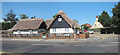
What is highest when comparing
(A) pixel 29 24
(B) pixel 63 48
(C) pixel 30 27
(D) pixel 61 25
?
(A) pixel 29 24

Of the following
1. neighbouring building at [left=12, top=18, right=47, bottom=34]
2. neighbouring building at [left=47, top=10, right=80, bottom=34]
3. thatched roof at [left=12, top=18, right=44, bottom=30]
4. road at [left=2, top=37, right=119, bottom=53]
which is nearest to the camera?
road at [left=2, top=37, right=119, bottom=53]

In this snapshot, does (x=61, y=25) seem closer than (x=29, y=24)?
Yes

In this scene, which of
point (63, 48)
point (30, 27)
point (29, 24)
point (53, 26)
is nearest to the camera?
point (63, 48)

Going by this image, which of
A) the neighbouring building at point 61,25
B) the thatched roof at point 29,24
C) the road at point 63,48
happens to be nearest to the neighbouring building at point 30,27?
the thatched roof at point 29,24

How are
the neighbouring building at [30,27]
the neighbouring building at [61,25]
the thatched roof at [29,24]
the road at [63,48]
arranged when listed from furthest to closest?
the thatched roof at [29,24] → the neighbouring building at [30,27] → the neighbouring building at [61,25] → the road at [63,48]

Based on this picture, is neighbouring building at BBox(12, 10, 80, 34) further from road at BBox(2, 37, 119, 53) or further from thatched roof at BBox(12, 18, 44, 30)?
road at BBox(2, 37, 119, 53)

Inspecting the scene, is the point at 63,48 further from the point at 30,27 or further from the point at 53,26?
the point at 30,27

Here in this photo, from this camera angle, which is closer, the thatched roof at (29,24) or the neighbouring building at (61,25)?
the neighbouring building at (61,25)

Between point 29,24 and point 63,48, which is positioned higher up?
point 29,24

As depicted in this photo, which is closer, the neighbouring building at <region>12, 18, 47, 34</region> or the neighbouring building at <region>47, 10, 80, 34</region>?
the neighbouring building at <region>47, 10, 80, 34</region>

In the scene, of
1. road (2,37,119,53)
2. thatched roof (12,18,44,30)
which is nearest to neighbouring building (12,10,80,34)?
thatched roof (12,18,44,30)

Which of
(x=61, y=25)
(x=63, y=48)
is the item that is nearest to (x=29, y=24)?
(x=61, y=25)

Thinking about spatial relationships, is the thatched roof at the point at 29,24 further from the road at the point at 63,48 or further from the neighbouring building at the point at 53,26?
the road at the point at 63,48

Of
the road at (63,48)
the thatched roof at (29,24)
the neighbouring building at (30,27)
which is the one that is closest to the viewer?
the road at (63,48)
